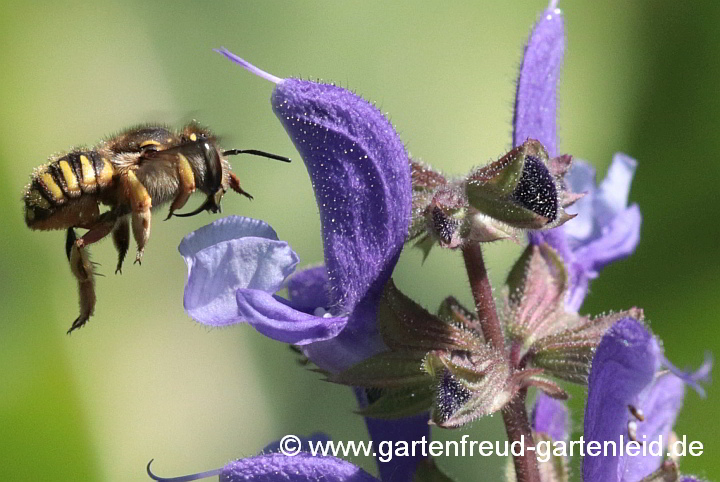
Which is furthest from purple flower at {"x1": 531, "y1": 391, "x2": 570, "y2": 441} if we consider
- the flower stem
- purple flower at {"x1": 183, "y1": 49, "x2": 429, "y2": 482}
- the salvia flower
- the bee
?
the bee

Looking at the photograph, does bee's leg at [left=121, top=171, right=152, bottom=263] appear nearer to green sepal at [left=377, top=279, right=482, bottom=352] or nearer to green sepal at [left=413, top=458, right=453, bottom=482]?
green sepal at [left=377, top=279, right=482, bottom=352]

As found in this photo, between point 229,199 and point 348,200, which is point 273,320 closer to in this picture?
point 348,200

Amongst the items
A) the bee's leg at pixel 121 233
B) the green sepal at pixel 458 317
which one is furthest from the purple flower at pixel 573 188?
the bee's leg at pixel 121 233

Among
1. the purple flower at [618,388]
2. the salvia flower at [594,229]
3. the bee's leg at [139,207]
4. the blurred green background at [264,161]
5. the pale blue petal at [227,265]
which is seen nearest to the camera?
the purple flower at [618,388]

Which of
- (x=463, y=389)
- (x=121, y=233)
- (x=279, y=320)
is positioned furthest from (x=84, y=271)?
(x=463, y=389)

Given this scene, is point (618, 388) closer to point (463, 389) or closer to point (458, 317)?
point (463, 389)

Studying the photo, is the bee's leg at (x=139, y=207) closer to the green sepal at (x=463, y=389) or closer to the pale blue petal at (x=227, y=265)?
the pale blue petal at (x=227, y=265)
